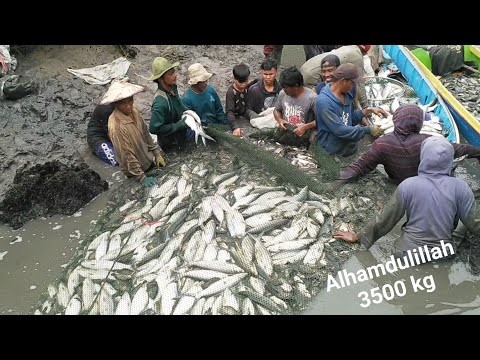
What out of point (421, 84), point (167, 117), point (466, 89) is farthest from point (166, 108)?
point (466, 89)

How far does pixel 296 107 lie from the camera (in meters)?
6.38

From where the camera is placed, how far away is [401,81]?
29.0 ft

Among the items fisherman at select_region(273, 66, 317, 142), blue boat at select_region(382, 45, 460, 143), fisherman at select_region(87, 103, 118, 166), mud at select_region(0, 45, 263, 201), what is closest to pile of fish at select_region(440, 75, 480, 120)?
blue boat at select_region(382, 45, 460, 143)

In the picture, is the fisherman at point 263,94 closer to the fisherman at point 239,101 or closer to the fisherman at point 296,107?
the fisherman at point 239,101

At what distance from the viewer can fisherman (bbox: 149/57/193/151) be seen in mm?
5867

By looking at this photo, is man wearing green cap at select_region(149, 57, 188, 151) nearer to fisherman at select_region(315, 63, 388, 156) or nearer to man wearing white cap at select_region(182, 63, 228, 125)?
man wearing white cap at select_region(182, 63, 228, 125)

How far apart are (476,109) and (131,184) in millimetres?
5983

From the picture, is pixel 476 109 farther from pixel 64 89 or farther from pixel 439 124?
pixel 64 89

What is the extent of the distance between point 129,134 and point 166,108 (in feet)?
2.32

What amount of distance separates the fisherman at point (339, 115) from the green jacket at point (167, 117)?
6.43 feet

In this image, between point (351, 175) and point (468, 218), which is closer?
point (468, 218)

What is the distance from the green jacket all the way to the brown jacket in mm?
203

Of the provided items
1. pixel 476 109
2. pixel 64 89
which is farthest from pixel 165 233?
pixel 476 109

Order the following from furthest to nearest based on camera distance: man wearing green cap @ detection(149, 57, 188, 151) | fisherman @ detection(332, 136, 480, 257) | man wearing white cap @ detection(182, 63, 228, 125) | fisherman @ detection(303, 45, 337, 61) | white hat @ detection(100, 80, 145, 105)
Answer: fisherman @ detection(303, 45, 337, 61) < man wearing white cap @ detection(182, 63, 228, 125) < man wearing green cap @ detection(149, 57, 188, 151) < white hat @ detection(100, 80, 145, 105) < fisherman @ detection(332, 136, 480, 257)
